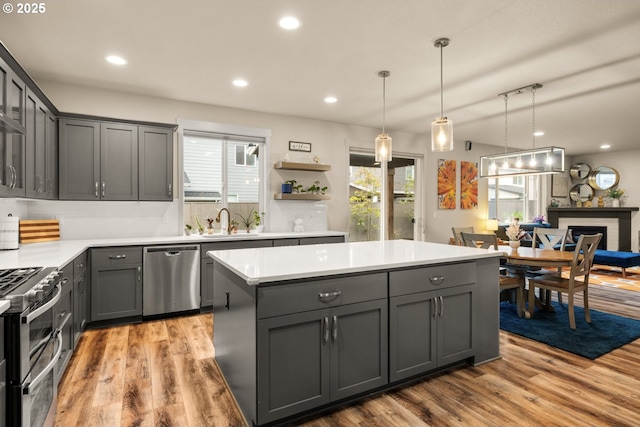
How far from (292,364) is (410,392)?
36.1 inches

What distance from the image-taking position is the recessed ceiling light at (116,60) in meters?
3.29

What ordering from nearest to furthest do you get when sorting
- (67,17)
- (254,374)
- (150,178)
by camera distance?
(254,374) → (67,17) → (150,178)

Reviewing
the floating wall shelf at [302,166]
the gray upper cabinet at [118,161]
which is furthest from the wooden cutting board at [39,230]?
the floating wall shelf at [302,166]

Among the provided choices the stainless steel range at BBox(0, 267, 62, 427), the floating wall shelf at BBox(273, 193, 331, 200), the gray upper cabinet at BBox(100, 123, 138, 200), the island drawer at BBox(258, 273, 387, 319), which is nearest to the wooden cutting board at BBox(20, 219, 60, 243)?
the gray upper cabinet at BBox(100, 123, 138, 200)

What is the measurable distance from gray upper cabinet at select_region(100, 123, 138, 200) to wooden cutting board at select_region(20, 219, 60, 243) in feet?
1.91

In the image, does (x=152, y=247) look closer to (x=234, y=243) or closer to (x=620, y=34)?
(x=234, y=243)

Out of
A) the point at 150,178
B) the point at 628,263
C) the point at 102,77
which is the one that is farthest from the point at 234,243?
the point at 628,263

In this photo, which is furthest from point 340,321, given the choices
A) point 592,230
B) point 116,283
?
point 592,230

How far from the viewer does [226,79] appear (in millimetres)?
3867

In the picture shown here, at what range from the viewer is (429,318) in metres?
2.41

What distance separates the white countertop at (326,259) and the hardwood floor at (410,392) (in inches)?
33.1

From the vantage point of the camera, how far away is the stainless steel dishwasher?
3850 millimetres

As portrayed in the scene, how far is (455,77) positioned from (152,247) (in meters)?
3.70

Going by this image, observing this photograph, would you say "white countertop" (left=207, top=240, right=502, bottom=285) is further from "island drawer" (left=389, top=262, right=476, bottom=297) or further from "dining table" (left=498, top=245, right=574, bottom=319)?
"dining table" (left=498, top=245, right=574, bottom=319)
